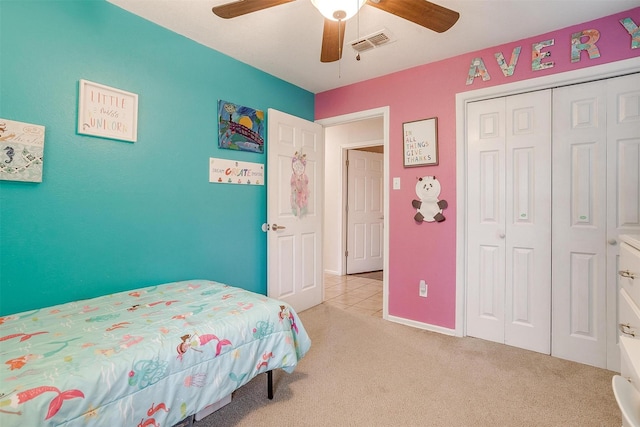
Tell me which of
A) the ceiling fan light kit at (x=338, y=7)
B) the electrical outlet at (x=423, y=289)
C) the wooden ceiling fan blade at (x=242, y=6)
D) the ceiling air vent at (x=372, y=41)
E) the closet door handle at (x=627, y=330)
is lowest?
the electrical outlet at (x=423, y=289)

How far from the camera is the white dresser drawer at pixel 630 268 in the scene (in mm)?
1324

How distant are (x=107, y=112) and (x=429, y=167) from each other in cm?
248

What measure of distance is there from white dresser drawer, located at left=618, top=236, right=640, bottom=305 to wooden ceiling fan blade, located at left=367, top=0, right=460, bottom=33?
1.37 meters

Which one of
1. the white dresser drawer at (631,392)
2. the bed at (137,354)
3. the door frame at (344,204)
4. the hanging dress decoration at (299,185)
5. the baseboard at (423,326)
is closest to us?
the white dresser drawer at (631,392)

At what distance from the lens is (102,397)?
41.6 inches

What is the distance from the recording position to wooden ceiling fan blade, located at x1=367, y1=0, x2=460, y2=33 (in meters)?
1.42

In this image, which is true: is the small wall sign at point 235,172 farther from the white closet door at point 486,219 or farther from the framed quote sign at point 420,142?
the white closet door at point 486,219

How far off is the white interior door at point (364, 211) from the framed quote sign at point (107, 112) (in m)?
3.46

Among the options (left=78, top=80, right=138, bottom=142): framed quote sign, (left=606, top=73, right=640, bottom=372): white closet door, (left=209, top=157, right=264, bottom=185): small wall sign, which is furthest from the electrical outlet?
(left=78, top=80, right=138, bottom=142): framed quote sign

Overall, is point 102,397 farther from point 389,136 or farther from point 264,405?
point 389,136

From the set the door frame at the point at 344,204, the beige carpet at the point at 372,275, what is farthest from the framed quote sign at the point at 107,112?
the beige carpet at the point at 372,275

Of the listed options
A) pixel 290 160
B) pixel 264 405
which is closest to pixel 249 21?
pixel 290 160

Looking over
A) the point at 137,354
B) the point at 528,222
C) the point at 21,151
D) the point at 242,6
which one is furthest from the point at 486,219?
the point at 21,151

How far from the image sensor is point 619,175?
2.04 metres
